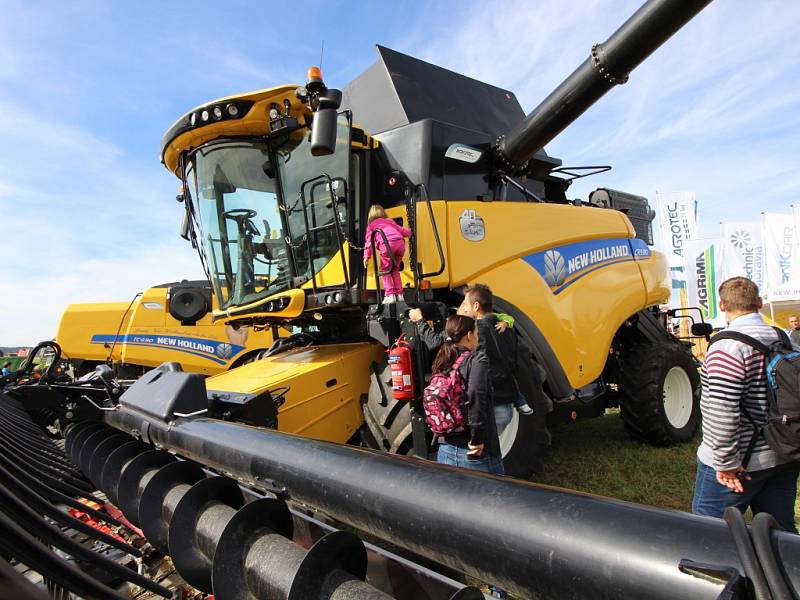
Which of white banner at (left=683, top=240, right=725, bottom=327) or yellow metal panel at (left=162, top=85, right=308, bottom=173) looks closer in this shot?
yellow metal panel at (left=162, top=85, right=308, bottom=173)

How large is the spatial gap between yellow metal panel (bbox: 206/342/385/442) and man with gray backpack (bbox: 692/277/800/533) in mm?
2234

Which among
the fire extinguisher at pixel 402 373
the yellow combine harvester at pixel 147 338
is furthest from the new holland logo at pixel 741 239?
the fire extinguisher at pixel 402 373

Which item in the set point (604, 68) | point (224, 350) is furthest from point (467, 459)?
point (224, 350)

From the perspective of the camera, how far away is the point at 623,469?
15.1ft

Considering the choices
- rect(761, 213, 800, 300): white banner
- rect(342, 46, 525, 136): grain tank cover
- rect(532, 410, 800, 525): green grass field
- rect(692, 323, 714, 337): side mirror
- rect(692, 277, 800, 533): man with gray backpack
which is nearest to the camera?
rect(692, 277, 800, 533): man with gray backpack

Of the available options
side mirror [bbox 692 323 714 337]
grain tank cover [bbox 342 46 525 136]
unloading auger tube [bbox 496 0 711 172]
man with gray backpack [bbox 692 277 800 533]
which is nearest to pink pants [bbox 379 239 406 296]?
unloading auger tube [bbox 496 0 711 172]

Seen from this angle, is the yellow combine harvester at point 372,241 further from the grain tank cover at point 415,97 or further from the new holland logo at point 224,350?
the new holland logo at point 224,350

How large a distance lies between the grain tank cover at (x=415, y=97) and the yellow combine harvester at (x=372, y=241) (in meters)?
0.02

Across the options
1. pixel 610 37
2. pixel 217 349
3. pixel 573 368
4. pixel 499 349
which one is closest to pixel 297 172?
pixel 499 349

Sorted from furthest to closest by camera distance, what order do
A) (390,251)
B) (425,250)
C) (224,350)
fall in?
(224,350), (425,250), (390,251)

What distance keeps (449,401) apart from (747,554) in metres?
2.05

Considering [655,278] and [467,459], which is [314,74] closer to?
[467,459]

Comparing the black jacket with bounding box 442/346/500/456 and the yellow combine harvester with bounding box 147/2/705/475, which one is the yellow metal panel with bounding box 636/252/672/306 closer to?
the yellow combine harvester with bounding box 147/2/705/475

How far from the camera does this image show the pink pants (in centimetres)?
343
